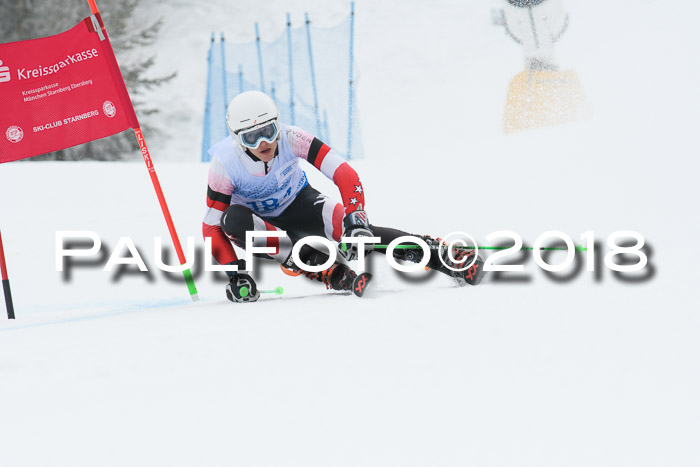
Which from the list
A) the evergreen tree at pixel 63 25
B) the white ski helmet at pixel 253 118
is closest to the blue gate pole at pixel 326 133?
the evergreen tree at pixel 63 25

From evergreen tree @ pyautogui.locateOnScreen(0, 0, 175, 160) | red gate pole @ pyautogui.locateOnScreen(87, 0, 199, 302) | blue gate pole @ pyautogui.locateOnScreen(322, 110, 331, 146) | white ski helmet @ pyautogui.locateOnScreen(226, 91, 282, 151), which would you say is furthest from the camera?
evergreen tree @ pyautogui.locateOnScreen(0, 0, 175, 160)

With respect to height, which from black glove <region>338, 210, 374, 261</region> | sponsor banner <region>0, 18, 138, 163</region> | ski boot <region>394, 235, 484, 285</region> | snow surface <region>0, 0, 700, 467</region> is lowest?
snow surface <region>0, 0, 700, 467</region>

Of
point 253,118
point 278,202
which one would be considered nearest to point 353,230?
point 278,202

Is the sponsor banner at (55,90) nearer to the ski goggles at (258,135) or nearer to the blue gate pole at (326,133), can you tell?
the ski goggles at (258,135)

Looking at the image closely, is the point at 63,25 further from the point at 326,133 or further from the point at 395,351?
the point at 395,351

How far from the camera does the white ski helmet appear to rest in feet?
13.1

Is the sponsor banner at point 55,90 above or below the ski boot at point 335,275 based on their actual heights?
above

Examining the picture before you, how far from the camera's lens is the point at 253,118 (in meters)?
3.99

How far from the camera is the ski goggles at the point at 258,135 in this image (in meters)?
4.01

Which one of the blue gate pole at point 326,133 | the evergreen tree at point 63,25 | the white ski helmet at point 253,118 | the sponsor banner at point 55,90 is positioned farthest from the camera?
the evergreen tree at point 63,25

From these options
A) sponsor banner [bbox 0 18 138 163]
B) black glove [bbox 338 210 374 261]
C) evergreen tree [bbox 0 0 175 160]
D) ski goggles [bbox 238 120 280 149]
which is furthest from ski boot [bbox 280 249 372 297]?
evergreen tree [bbox 0 0 175 160]

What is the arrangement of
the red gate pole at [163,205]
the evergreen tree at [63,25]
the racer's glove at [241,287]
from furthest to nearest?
the evergreen tree at [63,25]
the red gate pole at [163,205]
the racer's glove at [241,287]

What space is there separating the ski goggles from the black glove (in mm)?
581

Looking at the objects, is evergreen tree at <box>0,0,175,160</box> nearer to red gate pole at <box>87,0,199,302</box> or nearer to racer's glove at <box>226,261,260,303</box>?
red gate pole at <box>87,0,199,302</box>
